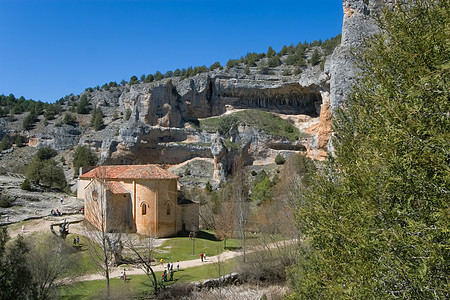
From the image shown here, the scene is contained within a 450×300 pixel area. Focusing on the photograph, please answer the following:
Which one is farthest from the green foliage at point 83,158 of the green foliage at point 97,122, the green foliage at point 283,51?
the green foliage at point 283,51

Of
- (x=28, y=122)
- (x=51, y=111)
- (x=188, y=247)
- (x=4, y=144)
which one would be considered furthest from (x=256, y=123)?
(x=51, y=111)

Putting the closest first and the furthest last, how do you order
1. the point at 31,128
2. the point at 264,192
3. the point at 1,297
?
the point at 1,297, the point at 264,192, the point at 31,128

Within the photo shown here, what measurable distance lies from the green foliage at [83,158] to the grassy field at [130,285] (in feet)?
131

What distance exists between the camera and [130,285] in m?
19.6

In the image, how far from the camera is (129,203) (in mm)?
30891

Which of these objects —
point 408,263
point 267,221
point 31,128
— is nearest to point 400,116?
point 408,263

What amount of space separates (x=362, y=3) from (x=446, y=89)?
14.7m

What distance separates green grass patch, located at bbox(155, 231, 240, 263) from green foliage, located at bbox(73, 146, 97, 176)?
107 feet

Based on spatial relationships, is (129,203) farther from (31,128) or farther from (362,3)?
(31,128)

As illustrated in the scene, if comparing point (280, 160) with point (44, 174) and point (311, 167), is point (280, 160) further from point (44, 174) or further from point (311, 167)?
point (311, 167)

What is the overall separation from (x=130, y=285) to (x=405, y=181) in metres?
17.6

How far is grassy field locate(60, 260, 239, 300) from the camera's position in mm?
17828

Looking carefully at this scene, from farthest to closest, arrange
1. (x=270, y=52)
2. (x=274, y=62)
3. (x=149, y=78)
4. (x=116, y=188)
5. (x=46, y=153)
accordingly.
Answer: (x=149, y=78) → (x=270, y=52) → (x=274, y=62) → (x=46, y=153) → (x=116, y=188)

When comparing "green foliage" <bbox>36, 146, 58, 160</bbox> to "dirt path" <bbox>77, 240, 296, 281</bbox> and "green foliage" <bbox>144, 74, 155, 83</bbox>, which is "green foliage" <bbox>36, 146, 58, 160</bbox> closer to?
"green foliage" <bbox>144, 74, 155, 83</bbox>
